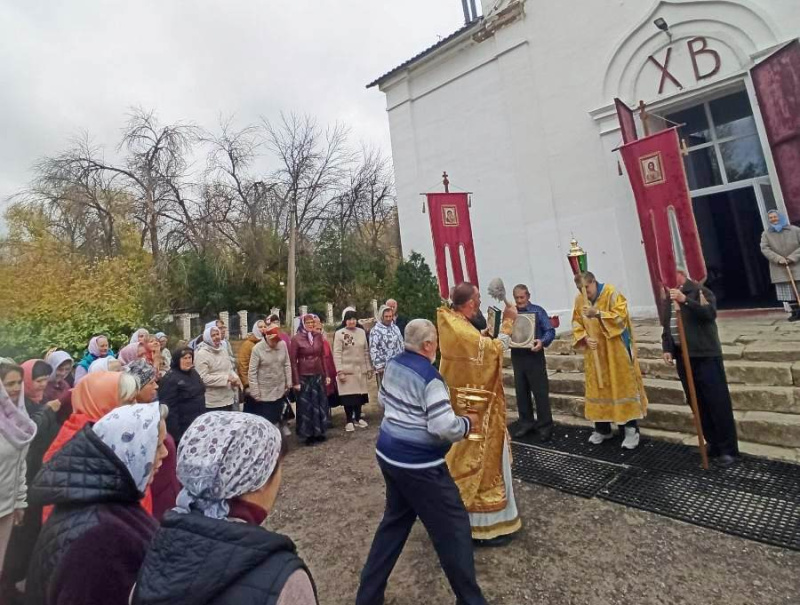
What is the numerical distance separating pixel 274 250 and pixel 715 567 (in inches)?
834

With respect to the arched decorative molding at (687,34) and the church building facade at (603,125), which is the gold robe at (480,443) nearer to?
the church building facade at (603,125)

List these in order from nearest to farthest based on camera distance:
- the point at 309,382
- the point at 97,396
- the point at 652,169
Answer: the point at 97,396
the point at 652,169
the point at 309,382

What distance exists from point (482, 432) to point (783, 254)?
6183 millimetres

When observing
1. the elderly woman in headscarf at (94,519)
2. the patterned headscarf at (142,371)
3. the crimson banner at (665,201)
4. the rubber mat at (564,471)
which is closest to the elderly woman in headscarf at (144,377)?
the patterned headscarf at (142,371)

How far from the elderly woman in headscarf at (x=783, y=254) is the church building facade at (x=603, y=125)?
264 mm

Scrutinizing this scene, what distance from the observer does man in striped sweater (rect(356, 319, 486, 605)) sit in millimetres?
2391

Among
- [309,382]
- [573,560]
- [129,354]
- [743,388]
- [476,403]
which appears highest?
[129,354]

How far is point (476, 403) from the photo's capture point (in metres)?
3.06

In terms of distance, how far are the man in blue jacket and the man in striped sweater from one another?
8.80ft

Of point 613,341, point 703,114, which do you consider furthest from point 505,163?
point 613,341

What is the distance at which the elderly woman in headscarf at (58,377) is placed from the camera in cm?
390

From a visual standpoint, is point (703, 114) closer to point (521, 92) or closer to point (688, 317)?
point (521, 92)

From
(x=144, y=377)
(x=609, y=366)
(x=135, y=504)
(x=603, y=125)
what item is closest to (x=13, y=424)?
(x=144, y=377)

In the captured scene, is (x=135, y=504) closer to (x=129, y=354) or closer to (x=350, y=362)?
(x=129, y=354)
